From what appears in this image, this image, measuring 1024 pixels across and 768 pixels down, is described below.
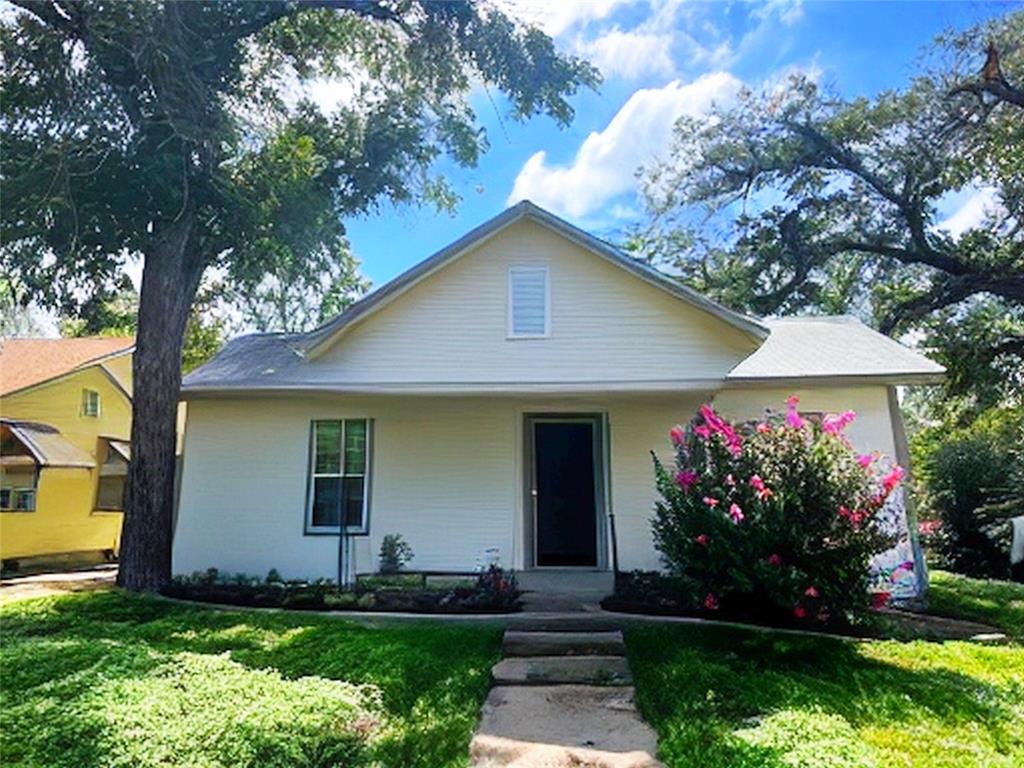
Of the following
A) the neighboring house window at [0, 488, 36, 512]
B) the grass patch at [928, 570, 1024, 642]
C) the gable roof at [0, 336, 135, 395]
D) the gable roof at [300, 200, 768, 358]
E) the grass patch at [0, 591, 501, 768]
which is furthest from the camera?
the gable roof at [0, 336, 135, 395]

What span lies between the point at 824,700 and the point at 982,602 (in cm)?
571

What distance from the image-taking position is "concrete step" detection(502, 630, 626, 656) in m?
6.12

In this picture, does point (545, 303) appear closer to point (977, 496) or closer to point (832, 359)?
point (832, 359)

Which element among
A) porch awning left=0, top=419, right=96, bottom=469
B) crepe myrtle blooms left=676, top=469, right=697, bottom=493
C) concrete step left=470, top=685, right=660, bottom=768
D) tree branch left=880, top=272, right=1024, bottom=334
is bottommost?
concrete step left=470, top=685, right=660, bottom=768

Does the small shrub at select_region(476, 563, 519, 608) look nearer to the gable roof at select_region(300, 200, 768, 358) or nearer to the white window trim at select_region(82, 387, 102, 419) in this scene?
the gable roof at select_region(300, 200, 768, 358)

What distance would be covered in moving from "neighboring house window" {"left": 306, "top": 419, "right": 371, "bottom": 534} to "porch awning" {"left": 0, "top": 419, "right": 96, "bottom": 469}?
273 inches

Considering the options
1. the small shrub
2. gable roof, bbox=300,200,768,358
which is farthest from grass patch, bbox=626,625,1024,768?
gable roof, bbox=300,200,768,358

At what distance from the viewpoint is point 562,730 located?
452 centimetres

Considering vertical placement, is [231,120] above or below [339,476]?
above

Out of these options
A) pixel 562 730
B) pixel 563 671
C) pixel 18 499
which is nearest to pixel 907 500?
pixel 563 671

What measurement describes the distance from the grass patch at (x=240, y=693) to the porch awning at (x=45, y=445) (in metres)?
7.36

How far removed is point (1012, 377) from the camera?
1476cm

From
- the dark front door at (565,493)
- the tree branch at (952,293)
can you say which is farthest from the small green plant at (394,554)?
the tree branch at (952,293)

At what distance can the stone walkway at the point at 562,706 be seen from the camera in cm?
414
